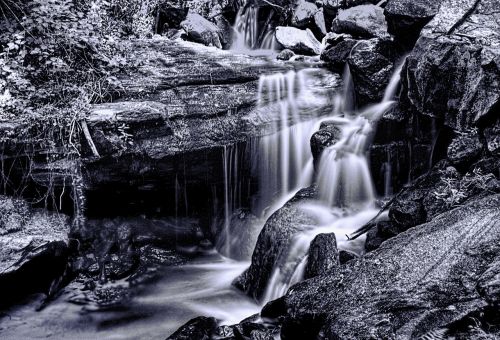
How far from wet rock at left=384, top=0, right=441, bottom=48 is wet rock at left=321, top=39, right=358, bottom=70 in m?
0.90

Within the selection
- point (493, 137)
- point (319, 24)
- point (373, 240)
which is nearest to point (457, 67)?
point (493, 137)

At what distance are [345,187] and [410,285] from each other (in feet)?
11.4

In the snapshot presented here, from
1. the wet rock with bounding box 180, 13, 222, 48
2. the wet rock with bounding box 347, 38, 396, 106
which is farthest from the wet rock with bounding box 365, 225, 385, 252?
the wet rock with bounding box 180, 13, 222, 48

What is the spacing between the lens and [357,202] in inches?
266

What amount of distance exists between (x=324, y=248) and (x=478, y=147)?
7.31ft

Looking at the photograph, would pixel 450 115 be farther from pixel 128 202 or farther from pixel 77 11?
pixel 77 11

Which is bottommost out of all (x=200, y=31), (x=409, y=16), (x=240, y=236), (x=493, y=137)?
(x=240, y=236)

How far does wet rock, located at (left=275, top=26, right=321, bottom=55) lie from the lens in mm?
10477

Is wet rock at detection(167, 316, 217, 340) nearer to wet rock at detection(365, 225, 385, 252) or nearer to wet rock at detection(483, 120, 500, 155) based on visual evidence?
wet rock at detection(365, 225, 385, 252)

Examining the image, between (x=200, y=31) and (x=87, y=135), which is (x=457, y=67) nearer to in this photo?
(x=87, y=135)

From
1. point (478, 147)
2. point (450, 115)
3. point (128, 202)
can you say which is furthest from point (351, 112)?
point (128, 202)

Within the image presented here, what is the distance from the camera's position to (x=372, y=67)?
7.67 metres

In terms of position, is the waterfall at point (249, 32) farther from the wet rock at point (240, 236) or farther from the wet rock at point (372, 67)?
the wet rock at point (240, 236)

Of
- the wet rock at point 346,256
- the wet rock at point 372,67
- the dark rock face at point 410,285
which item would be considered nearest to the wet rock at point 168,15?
the wet rock at point 372,67
